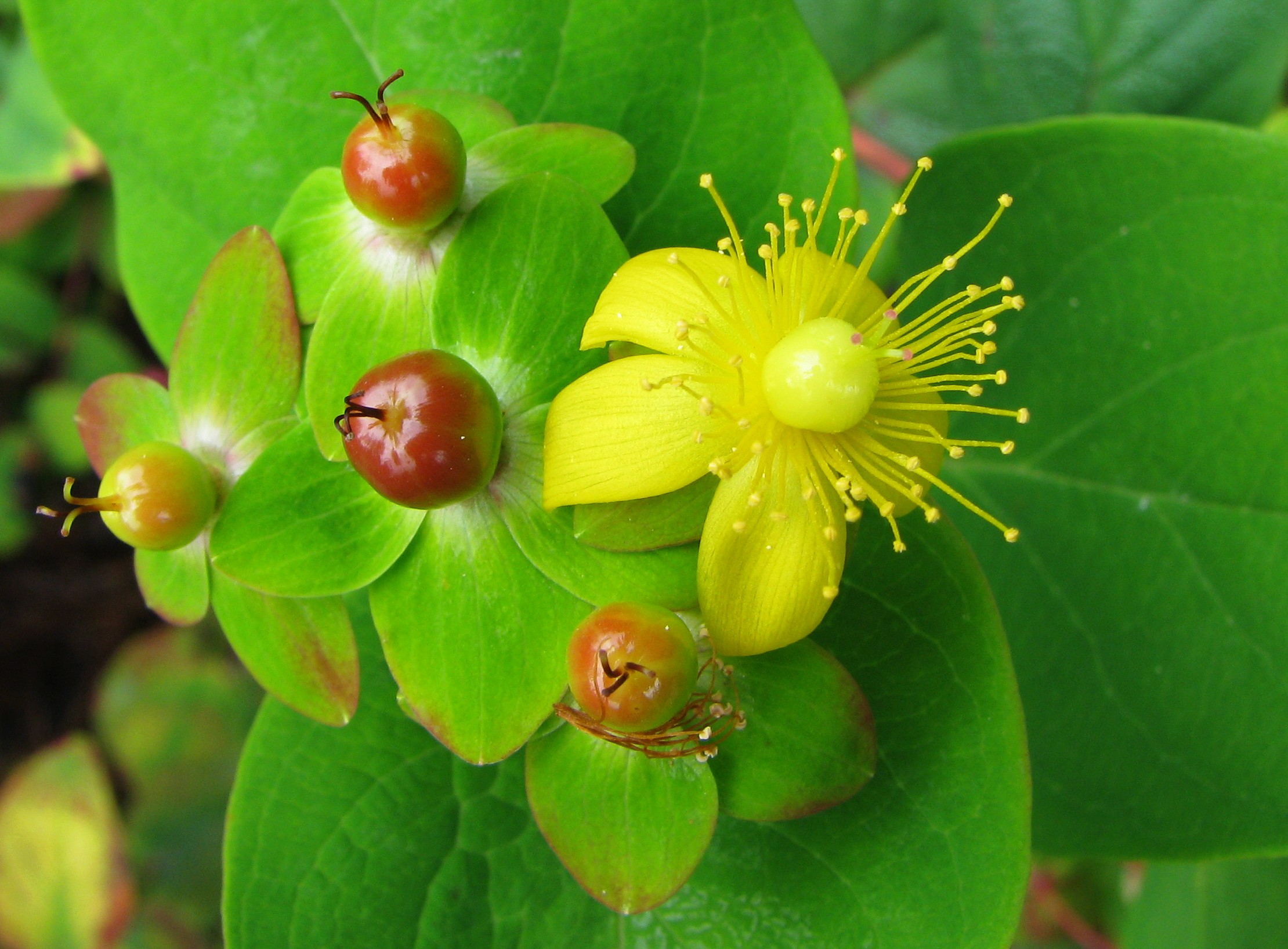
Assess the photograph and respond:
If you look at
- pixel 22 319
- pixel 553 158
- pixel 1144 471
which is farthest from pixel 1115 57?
pixel 22 319

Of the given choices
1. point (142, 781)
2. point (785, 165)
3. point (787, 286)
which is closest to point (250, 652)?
point (787, 286)

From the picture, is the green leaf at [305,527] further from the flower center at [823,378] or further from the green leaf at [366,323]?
the flower center at [823,378]

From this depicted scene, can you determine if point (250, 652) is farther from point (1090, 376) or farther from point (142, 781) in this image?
point (142, 781)

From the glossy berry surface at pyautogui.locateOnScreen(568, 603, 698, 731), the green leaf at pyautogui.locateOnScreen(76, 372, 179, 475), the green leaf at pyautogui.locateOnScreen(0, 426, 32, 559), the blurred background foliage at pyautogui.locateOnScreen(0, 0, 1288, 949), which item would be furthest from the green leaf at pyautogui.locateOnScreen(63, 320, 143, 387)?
the glossy berry surface at pyautogui.locateOnScreen(568, 603, 698, 731)

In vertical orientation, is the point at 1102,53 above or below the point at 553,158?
below

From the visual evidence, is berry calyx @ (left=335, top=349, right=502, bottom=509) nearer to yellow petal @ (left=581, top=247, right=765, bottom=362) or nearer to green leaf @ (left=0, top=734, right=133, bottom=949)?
yellow petal @ (left=581, top=247, right=765, bottom=362)

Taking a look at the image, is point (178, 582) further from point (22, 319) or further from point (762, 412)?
point (22, 319)

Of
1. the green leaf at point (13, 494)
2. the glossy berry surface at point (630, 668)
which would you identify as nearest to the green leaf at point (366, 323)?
the glossy berry surface at point (630, 668)

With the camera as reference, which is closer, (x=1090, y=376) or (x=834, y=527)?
(x=834, y=527)
